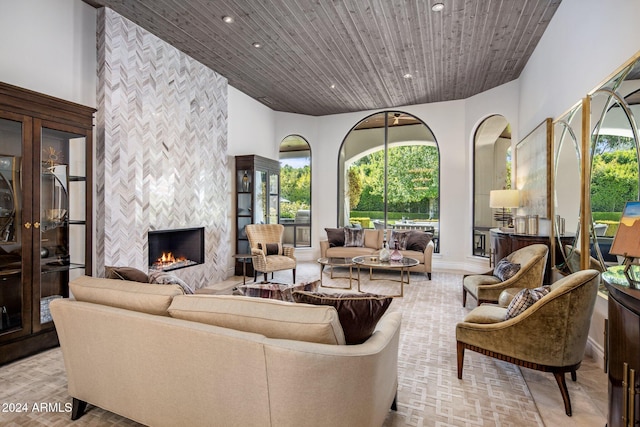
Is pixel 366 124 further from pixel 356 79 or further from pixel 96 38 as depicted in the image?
pixel 96 38

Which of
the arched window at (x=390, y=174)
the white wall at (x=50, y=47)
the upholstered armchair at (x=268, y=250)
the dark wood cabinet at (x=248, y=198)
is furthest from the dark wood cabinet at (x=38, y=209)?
the arched window at (x=390, y=174)

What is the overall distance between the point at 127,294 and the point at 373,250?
199 inches

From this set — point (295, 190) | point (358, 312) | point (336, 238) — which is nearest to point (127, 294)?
point (358, 312)

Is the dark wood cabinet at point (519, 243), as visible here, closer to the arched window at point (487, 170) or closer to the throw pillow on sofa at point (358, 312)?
the arched window at point (487, 170)

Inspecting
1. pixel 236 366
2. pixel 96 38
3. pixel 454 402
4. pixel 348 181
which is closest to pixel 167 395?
pixel 236 366

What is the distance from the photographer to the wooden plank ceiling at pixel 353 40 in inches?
140

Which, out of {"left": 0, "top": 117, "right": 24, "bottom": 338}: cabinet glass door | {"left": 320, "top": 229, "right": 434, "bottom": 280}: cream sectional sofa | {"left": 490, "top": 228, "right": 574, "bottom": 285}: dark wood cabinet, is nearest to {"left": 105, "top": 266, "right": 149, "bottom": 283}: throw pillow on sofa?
{"left": 0, "top": 117, "right": 24, "bottom": 338}: cabinet glass door

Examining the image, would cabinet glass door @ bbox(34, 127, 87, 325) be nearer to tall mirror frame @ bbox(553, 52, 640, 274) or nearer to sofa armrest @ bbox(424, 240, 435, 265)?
tall mirror frame @ bbox(553, 52, 640, 274)

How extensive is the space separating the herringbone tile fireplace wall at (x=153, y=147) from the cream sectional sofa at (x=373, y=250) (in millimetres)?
2079

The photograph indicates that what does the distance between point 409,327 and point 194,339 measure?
8.50ft

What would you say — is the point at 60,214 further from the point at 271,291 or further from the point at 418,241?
the point at 418,241

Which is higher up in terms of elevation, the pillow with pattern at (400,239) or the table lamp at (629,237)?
the table lamp at (629,237)

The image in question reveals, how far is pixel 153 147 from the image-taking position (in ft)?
14.0

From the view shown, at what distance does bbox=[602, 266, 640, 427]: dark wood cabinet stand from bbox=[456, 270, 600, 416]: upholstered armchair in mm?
630
